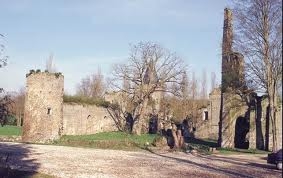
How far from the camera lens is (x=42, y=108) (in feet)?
113

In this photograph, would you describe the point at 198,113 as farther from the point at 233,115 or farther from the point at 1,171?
the point at 1,171

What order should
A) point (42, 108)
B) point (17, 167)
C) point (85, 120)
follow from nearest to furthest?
1. point (17, 167)
2. point (42, 108)
3. point (85, 120)

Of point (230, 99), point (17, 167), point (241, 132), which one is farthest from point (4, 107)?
point (241, 132)

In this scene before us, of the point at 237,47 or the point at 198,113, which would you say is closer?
the point at 237,47

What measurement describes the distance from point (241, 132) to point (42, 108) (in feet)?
57.6

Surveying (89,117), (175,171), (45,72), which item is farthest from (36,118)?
(175,171)

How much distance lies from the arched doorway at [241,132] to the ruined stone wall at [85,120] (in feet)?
49.2

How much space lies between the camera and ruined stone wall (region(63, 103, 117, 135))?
3993cm

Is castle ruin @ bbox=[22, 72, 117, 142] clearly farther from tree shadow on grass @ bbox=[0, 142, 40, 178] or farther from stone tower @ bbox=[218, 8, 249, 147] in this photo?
tree shadow on grass @ bbox=[0, 142, 40, 178]

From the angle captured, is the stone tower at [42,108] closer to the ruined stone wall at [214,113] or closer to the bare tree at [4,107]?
the ruined stone wall at [214,113]

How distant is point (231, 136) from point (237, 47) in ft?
29.8

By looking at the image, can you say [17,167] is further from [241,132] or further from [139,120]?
[139,120]

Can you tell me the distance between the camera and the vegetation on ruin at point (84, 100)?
40628 mm

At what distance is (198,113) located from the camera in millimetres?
53000
